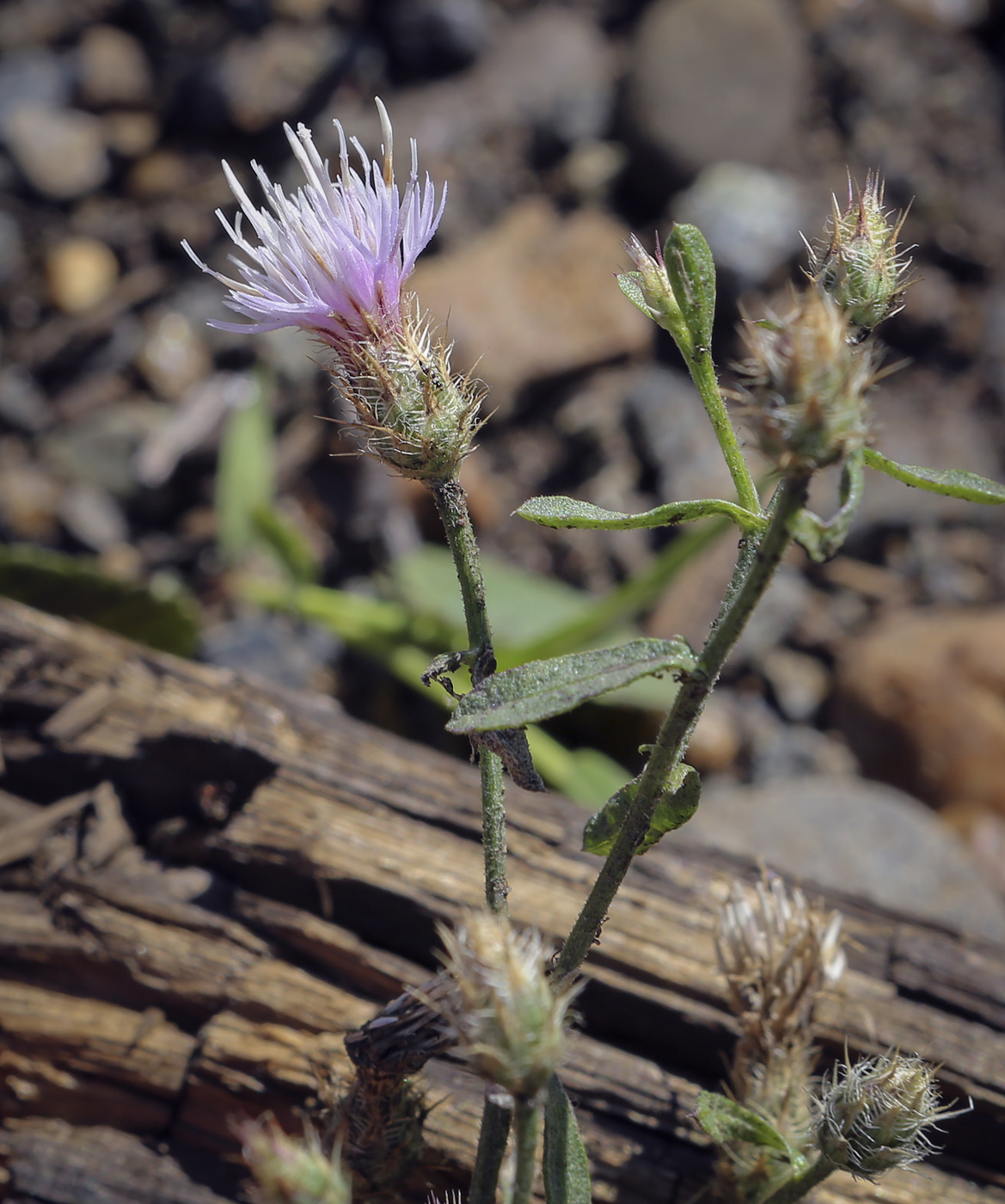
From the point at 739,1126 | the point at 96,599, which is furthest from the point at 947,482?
the point at 96,599

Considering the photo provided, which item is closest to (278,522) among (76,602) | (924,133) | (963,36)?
(76,602)

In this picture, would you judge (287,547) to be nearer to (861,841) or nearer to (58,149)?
(861,841)

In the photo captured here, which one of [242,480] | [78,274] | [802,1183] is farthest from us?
[78,274]

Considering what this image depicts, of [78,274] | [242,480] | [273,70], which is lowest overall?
[242,480]

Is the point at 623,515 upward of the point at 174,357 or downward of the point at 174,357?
downward

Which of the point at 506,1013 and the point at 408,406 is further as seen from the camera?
the point at 408,406

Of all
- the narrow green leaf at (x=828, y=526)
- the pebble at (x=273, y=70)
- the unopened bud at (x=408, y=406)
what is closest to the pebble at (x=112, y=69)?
the pebble at (x=273, y=70)

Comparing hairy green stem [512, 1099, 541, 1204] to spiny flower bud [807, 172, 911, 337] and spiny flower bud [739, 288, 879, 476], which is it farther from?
spiny flower bud [807, 172, 911, 337]
